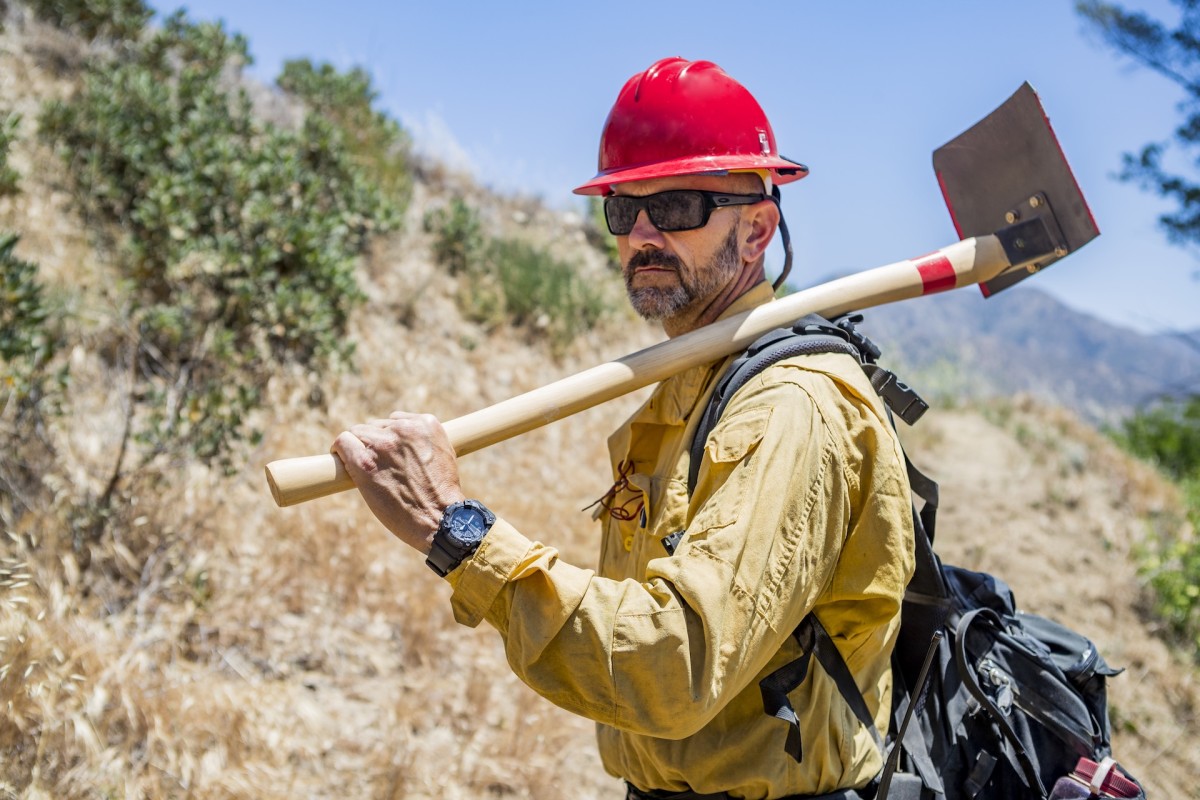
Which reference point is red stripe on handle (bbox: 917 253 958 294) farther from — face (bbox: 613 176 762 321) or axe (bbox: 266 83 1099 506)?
face (bbox: 613 176 762 321)

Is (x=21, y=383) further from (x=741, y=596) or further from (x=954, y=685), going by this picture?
(x=954, y=685)

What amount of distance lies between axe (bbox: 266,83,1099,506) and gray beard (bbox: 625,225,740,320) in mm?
83

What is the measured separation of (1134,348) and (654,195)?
546 feet

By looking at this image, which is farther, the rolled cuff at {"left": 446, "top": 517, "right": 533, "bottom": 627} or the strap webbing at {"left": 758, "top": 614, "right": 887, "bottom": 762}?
the strap webbing at {"left": 758, "top": 614, "right": 887, "bottom": 762}

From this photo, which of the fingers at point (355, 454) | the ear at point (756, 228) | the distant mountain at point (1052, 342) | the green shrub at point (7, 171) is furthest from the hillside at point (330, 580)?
the distant mountain at point (1052, 342)

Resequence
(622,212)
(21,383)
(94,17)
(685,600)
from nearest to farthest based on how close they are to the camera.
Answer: (685,600), (622,212), (21,383), (94,17)

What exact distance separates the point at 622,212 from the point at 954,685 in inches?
50.2

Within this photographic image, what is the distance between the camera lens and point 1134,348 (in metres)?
144

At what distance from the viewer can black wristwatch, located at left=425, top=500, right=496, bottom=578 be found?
143cm

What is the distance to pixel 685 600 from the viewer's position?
136 cm

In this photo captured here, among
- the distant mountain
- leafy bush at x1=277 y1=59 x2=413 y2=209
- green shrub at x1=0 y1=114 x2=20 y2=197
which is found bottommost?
the distant mountain

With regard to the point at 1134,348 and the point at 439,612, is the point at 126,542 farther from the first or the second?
the point at 1134,348

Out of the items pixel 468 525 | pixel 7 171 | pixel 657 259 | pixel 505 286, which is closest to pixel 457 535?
pixel 468 525

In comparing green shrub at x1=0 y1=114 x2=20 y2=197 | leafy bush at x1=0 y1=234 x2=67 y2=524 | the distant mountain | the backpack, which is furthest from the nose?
the distant mountain
